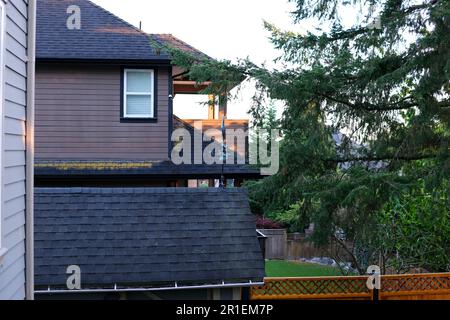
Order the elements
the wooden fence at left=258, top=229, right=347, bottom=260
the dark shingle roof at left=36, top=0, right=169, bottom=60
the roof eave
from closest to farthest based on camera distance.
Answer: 1. the roof eave
2. the dark shingle roof at left=36, top=0, right=169, bottom=60
3. the wooden fence at left=258, top=229, right=347, bottom=260

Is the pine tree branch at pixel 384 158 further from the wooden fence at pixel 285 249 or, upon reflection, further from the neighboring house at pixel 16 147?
the wooden fence at pixel 285 249

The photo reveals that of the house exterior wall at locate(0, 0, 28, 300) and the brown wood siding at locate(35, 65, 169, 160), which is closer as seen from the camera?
the house exterior wall at locate(0, 0, 28, 300)

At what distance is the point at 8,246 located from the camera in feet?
14.2

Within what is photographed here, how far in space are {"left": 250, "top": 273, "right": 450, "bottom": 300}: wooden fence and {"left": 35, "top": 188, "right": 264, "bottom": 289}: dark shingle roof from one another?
197cm

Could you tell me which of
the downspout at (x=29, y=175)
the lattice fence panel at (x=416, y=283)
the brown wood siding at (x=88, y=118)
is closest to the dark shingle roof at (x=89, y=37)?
the brown wood siding at (x=88, y=118)

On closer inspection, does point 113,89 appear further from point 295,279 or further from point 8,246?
point 8,246

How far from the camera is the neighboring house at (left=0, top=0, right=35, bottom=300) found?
4.21 m

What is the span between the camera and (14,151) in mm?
4535

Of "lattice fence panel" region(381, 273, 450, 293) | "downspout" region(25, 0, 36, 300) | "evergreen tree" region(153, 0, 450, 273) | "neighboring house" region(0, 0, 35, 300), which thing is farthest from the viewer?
"lattice fence panel" region(381, 273, 450, 293)

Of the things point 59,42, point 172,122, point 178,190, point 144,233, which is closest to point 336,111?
point 178,190

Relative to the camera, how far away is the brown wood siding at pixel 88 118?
11.7m

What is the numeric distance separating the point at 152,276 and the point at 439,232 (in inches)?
289

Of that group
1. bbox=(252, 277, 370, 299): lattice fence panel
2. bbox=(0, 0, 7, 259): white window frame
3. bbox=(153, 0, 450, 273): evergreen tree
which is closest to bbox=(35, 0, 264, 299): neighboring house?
bbox=(153, 0, 450, 273): evergreen tree

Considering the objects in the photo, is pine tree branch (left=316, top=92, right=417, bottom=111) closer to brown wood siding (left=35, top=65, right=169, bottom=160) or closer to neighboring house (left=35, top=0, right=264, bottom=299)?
neighboring house (left=35, top=0, right=264, bottom=299)
